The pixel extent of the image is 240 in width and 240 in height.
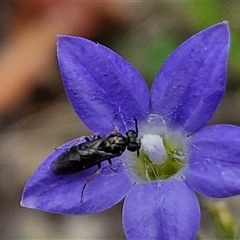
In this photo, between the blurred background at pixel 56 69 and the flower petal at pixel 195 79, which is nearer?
the flower petal at pixel 195 79

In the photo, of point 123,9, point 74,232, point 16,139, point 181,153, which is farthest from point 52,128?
point 181,153

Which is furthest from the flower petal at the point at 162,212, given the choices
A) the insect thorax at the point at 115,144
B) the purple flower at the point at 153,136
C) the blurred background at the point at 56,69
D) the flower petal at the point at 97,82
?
the blurred background at the point at 56,69

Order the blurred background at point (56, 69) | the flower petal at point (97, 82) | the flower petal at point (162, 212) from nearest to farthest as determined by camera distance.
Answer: the flower petal at point (162, 212), the flower petal at point (97, 82), the blurred background at point (56, 69)

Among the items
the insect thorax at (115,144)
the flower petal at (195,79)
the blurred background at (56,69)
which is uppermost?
the flower petal at (195,79)

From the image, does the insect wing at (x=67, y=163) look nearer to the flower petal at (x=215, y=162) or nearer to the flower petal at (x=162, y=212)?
the flower petal at (x=162, y=212)

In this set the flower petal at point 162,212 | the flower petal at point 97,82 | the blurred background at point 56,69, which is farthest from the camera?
the blurred background at point 56,69

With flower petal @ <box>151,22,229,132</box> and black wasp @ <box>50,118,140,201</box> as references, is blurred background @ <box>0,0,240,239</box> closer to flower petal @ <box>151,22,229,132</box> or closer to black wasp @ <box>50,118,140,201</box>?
flower petal @ <box>151,22,229,132</box>
